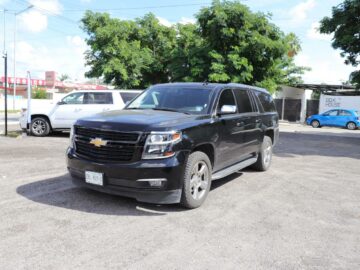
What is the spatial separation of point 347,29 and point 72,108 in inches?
458

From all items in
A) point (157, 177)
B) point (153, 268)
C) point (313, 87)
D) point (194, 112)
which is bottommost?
point (153, 268)

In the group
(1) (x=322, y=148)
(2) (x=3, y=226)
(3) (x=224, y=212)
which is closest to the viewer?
(2) (x=3, y=226)

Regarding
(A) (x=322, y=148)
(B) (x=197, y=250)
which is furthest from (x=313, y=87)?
(B) (x=197, y=250)

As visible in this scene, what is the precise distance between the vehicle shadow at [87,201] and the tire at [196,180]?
0.23m

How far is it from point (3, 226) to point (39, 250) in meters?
0.87

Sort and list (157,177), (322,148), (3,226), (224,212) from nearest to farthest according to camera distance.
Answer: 1. (3,226)
2. (157,177)
3. (224,212)
4. (322,148)

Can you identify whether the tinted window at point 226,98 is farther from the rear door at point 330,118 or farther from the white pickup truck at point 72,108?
the rear door at point 330,118

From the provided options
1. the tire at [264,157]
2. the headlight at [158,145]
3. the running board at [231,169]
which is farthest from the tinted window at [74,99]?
the headlight at [158,145]

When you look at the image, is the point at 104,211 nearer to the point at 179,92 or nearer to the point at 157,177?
the point at 157,177

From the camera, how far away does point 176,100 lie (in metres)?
6.00

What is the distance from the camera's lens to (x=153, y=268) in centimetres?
328

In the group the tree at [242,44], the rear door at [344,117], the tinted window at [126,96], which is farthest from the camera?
the rear door at [344,117]

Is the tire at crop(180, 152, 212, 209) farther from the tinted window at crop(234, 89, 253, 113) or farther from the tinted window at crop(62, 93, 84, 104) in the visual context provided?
the tinted window at crop(62, 93, 84, 104)

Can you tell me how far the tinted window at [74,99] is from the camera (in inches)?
500
